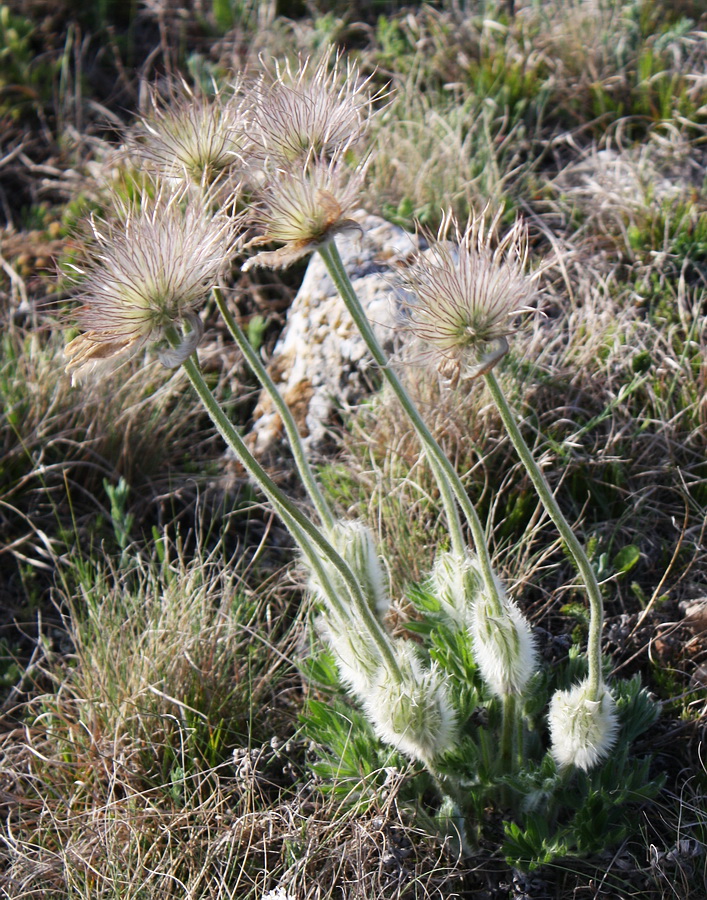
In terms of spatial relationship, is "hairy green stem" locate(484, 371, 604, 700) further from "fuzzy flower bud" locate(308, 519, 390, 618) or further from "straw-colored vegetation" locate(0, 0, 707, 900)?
"fuzzy flower bud" locate(308, 519, 390, 618)

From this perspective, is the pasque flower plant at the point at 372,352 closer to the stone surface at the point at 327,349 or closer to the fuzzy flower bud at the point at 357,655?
the fuzzy flower bud at the point at 357,655

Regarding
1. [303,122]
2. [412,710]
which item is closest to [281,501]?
[412,710]

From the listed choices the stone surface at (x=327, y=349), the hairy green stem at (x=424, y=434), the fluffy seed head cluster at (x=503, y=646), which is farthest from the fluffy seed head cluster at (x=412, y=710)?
the stone surface at (x=327, y=349)

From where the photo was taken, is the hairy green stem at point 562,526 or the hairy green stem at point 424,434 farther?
the hairy green stem at point 424,434

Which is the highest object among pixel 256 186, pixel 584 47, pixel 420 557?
pixel 256 186

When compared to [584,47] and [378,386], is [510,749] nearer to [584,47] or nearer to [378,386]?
[378,386]

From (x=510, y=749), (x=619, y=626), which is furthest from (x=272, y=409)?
(x=510, y=749)
